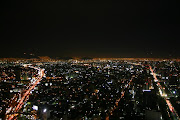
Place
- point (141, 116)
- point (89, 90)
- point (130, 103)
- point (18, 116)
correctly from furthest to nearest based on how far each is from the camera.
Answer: point (89, 90) → point (130, 103) → point (141, 116) → point (18, 116)

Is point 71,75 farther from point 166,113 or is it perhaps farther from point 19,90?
point 166,113

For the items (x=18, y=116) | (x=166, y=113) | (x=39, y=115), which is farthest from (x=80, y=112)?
(x=166, y=113)

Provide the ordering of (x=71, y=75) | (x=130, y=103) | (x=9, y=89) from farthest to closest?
1. (x=71, y=75)
2. (x=9, y=89)
3. (x=130, y=103)

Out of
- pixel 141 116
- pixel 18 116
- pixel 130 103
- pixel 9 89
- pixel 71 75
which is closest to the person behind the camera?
pixel 18 116

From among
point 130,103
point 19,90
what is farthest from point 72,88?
point 130,103

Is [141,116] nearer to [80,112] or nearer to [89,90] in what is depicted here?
[80,112]

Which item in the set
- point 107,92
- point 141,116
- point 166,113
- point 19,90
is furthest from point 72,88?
point 166,113

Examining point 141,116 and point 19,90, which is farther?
point 19,90

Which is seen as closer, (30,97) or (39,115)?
(39,115)
